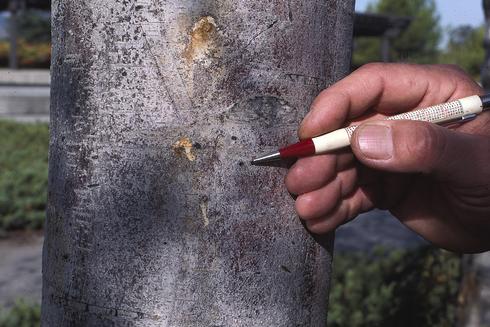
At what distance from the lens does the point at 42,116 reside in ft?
55.8

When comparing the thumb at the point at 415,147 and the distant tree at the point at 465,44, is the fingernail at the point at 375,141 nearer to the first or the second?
the thumb at the point at 415,147

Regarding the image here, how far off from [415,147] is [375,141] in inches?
3.7

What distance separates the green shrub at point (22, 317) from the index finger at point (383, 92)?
3017 millimetres

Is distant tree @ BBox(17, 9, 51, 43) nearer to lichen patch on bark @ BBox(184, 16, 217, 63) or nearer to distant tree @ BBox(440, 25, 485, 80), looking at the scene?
distant tree @ BBox(440, 25, 485, 80)

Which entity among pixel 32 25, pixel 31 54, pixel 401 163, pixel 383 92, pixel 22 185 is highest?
pixel 32 25

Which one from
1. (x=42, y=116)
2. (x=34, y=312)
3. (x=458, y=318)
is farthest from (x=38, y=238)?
(x=42, y=116)

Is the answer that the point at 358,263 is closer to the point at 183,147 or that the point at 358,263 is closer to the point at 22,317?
the point at 22,317

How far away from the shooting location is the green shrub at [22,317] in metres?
3.95

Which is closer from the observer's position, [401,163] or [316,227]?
[316,227]

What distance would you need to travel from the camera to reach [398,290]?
4703 mm

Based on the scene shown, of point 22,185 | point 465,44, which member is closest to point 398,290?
point 22,185

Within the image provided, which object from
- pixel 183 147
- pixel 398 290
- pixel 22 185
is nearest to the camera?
pixel 183 147

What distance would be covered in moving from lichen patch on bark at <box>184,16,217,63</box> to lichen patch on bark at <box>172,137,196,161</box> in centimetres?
13

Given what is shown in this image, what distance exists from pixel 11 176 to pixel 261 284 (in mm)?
8137
